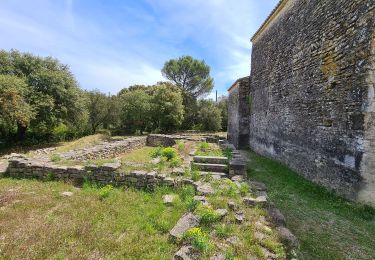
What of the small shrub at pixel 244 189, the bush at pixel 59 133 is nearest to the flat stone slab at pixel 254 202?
the small shrub at pixel 244 189

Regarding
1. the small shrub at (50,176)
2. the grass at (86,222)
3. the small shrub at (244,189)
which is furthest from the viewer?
the small shrub at (50,176)

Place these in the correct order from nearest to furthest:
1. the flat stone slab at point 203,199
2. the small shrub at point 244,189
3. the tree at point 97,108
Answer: the flat stone slab at point 203,199 < the small shrub at point 244,189 < the tree at point 97,108

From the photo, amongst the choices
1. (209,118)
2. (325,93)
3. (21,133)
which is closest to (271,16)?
(325,93)

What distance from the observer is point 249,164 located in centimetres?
1162

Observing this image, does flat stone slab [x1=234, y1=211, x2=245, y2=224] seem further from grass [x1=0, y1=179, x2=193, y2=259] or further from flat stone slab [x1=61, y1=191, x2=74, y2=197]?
flat stone slab [x1=61, y1=191, x2=74, y2=197]

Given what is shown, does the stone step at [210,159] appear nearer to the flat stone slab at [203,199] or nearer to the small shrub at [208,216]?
the flat stone slab at [203,199]

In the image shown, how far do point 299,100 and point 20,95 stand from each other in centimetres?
1560

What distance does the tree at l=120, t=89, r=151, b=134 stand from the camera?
31.6 meters

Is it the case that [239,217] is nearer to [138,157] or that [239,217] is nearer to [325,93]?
[325,93]

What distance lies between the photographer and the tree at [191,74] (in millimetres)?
42812

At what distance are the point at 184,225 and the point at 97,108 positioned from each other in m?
28.5

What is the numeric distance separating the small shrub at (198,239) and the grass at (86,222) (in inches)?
11.7

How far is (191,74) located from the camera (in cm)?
4334

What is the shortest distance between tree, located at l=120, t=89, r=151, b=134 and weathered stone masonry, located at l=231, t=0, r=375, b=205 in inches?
822
